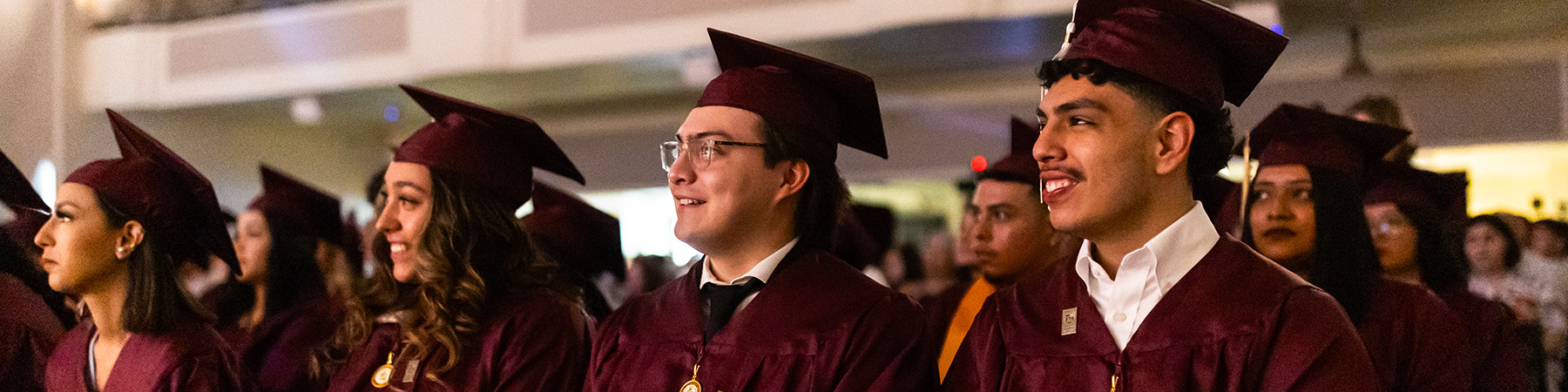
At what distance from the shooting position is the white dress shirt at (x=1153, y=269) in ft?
6.08

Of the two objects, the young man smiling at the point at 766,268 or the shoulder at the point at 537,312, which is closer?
the young man smiling at the point at 766,268

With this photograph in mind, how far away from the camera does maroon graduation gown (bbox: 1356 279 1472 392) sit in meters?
2.92

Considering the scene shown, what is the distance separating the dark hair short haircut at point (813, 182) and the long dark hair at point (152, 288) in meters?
1.62

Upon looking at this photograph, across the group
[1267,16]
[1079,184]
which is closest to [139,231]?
[1079,184]

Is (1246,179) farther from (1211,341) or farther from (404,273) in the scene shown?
(404,273)

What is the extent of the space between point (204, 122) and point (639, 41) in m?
4.76

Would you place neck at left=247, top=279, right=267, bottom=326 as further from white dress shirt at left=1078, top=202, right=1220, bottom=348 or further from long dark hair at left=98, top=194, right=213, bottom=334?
white dress shirt at left=1078, top=202, right=1220, bottom=348

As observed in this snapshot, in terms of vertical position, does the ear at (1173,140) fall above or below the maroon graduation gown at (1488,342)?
above

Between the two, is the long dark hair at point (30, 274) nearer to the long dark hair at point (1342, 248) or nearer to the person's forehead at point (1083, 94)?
the person's forehead at point (1083, 94)

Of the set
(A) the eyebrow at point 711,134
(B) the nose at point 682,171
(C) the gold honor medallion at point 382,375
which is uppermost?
(A) the eyebrow at point 711,134

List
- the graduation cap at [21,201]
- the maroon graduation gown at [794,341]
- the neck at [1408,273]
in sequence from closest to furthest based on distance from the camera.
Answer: the maroon graduation gown at [794,341] → the graduation cap at [21,201] → the neck at [1408,273]

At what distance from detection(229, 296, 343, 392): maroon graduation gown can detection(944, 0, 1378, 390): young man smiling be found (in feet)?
9.18

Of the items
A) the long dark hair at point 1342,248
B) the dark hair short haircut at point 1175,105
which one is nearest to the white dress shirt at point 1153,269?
the dark hair short haircut at point 1175,105

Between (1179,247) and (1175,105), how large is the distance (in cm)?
24
